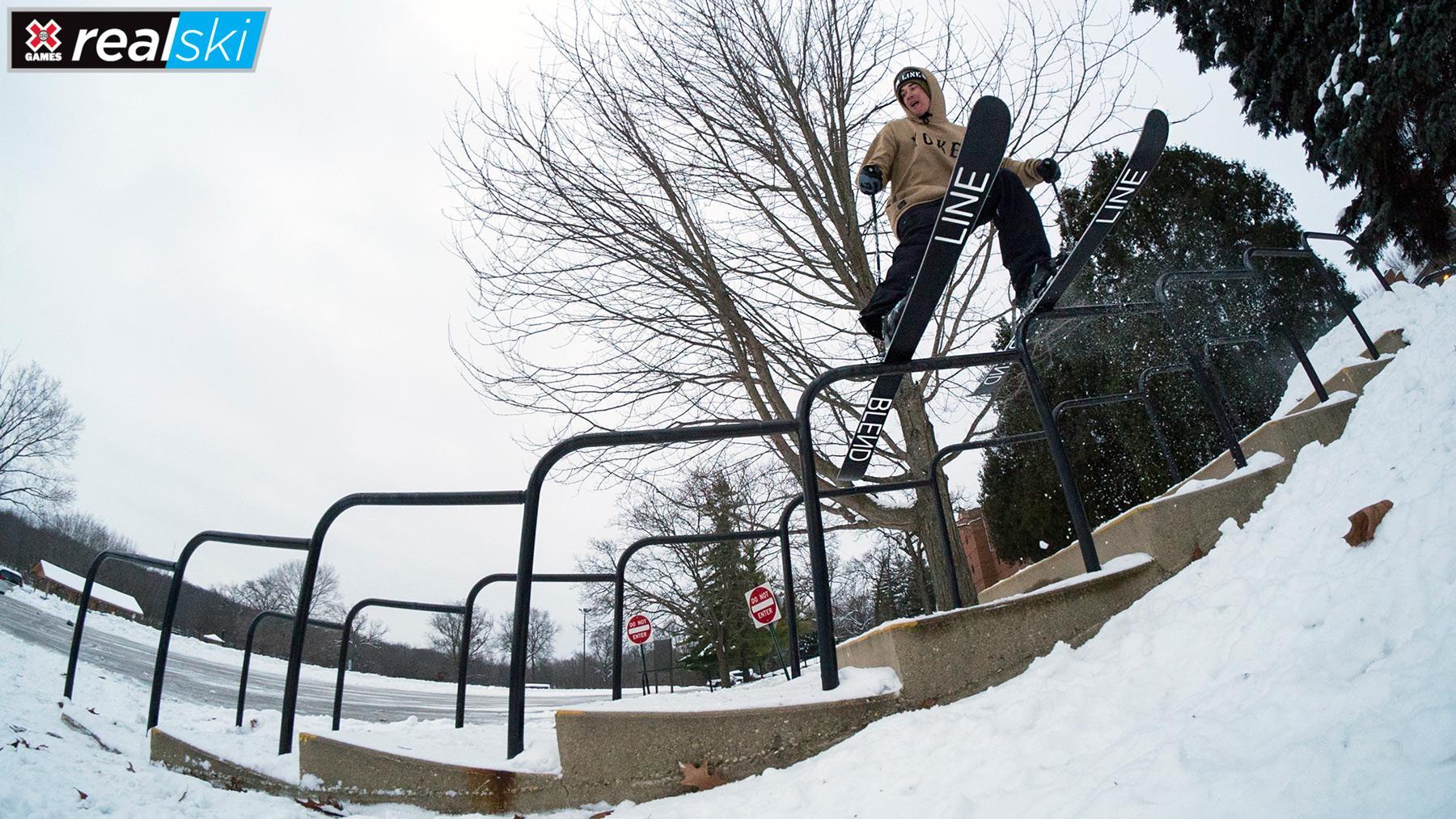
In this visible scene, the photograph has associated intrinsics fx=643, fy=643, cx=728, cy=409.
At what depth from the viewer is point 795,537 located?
6469 millimetres

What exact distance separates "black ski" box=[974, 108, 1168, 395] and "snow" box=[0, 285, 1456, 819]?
4.13 feet

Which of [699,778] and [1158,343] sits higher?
[1158,343]

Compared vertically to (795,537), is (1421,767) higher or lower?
lower

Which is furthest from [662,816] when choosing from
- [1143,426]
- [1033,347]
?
[1143,426]

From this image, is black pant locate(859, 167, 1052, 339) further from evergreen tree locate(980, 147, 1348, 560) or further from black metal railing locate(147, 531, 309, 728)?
evergreen tree locate(980, 147, 1348, 560)

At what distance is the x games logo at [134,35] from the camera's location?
6992 millimetres

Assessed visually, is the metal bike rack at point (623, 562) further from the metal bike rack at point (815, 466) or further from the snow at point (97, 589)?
the snow at point (97, 589)

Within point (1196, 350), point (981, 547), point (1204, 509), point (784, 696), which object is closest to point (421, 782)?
point (784, 696)

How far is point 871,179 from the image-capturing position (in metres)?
3.23

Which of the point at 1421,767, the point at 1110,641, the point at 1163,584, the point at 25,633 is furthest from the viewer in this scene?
the point at 25,633

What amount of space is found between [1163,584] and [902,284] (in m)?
1.69

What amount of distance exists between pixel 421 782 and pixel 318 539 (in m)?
1.18

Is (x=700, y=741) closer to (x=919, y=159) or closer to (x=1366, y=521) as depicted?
(x=1366, y=521)

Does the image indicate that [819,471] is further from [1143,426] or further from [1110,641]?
[1143,426]
